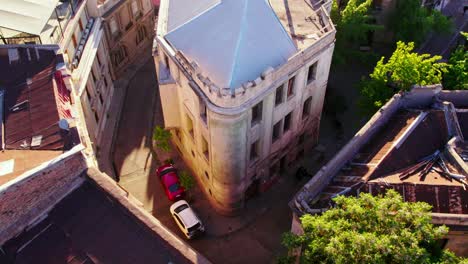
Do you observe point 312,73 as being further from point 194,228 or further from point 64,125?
point 64,125

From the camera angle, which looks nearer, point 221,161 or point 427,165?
point 427,165

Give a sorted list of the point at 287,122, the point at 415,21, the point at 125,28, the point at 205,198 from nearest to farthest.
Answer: the point at 287,122 → the point at 205,198 → the point at 415,21 → the point at 125,28

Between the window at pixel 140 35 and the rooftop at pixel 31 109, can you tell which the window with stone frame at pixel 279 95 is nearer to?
the rooftop at pixel 31 109

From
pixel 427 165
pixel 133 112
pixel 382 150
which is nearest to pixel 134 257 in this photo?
pixel 382 150

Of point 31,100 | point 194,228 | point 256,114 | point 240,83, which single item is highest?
point 31,100

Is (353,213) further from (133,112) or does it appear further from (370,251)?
(133,112)

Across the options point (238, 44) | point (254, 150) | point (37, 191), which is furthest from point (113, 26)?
point (37, 191)

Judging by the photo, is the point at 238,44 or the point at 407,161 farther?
the point at 238,44
